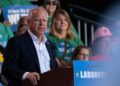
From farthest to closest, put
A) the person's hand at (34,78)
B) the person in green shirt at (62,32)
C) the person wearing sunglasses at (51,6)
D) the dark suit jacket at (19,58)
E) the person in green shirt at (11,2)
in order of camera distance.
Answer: the person in green shirt at (11,2)
the person wearing sunglasses at (51,6)
the person in green shirt at (62,32)
the dark suit jacket at (19,58)
the person's hand at (34,78)

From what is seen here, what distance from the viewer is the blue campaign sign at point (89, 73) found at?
5.80m

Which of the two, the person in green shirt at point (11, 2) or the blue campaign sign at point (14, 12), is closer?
the blue campaign sign at point (14, 12)

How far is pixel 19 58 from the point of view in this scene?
6.40 meters

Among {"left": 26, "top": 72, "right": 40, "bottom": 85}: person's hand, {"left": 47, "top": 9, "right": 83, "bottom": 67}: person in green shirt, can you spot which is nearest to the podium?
{"left": 26, "top": 72, "right": 40, "bottom": 85}: person's hand

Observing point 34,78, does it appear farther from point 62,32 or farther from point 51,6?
point 51,6

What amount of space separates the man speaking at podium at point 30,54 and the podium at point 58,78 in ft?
0.73

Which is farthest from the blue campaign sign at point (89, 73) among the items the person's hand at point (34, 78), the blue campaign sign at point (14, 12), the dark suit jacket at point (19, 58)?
the blue campaign sign at point (14, 12)

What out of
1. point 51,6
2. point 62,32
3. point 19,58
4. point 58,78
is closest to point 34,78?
point 58,78

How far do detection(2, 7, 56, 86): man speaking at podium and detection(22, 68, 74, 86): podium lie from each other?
223 millimetres

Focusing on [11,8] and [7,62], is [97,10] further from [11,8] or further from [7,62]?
[7,62]

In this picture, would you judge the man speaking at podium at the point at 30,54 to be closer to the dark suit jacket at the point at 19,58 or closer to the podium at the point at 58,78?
the dark suit jacket at the point at 19,58

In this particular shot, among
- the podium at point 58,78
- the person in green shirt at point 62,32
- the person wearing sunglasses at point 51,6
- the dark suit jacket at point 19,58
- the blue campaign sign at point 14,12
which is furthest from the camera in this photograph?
the person wearing sunglasses at point 51,6

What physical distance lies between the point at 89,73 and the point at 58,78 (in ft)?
Answer: 1.00

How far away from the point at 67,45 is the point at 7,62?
9.37 ft
